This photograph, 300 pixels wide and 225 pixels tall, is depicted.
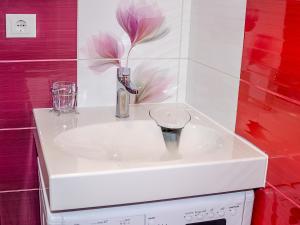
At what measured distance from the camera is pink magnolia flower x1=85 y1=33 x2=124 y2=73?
175cm

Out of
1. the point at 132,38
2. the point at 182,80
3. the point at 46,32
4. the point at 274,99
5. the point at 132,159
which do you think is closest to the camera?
the point at 274,99

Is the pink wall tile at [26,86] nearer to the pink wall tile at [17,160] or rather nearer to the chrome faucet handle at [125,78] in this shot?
the pink wall tile at [17,160]

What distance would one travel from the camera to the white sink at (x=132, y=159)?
121cm

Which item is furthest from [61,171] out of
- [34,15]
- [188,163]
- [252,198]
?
[34,15]

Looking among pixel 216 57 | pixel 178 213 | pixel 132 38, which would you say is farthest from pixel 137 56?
pixel 178 213

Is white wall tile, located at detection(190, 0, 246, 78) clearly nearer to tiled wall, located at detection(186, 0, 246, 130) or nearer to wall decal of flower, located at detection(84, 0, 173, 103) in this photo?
tiled wall, located at detection(186, 0, 246, 130)

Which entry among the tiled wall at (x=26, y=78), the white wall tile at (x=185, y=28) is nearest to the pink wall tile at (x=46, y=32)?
the tiled wall at (x=26, y=78)

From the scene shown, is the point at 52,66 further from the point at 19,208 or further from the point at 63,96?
the point at 19,208

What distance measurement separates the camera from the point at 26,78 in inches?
67.3

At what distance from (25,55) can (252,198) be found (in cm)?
94

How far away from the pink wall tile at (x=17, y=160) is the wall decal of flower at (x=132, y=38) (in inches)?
15.0

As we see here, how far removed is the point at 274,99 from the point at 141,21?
2.23 feet

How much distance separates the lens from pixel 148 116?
5.75 feet

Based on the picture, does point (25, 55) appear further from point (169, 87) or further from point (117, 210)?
point (117, 210)
